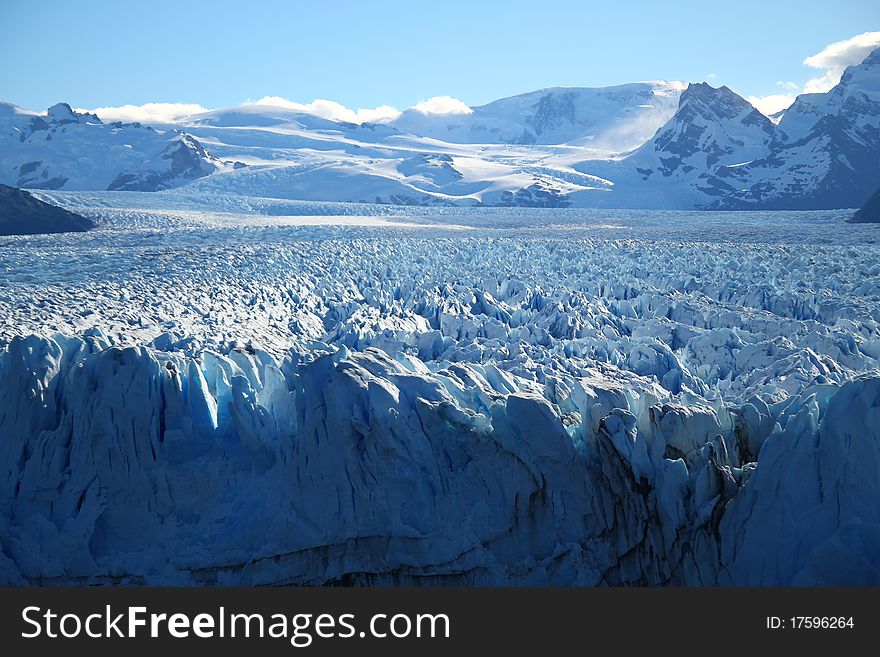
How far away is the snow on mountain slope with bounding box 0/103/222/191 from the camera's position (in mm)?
63438

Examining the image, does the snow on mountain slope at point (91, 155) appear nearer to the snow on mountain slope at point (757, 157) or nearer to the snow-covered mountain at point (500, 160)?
the snow-covered mountain at point (500, 160)

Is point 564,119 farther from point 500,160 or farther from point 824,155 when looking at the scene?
point 824,155

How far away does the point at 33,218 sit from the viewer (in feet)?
97.9

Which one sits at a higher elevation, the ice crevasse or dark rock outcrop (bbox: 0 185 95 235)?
dark rock outcrop (bbox: 0 185 95 235)

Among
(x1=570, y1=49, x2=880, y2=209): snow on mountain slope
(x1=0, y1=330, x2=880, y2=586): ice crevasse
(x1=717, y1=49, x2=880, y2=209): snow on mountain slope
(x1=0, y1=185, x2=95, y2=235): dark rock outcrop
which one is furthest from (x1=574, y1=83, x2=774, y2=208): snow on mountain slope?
(x1=0, y1=330, x2=880, y2=586): ice crevasse

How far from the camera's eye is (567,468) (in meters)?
7.37

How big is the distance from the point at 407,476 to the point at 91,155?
6695cm

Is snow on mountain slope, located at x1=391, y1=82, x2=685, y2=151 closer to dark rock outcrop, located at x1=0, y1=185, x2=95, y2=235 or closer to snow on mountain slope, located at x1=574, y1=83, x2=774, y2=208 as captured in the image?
snow on mountain slope, located at x1=574, y1=83, x2=774, y2=208

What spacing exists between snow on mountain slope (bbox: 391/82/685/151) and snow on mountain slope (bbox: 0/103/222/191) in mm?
68970

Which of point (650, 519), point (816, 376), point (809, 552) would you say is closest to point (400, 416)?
point (650, 519)

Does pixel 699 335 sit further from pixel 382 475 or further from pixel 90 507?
pixel 90 507

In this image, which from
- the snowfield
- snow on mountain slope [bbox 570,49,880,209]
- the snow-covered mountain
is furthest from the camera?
snow on mountain slope [bbox 570,49,880,209]

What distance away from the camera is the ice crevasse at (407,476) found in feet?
21.9

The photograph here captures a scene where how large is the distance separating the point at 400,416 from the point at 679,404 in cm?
244
